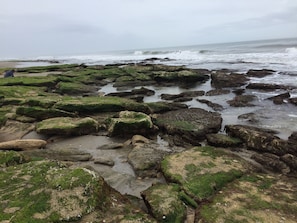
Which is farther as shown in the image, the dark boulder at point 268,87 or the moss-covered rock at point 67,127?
the dark boulder at point 268,87

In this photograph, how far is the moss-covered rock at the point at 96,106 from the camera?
1086 cm

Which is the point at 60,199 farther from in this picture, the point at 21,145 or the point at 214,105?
the point at 214,105

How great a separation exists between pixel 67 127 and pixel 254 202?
6085mm

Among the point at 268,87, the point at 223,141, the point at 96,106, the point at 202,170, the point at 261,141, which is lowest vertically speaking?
the point at 268,87

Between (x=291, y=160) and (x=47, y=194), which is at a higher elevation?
(x=47, y=194)

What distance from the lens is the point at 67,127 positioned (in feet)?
28.4

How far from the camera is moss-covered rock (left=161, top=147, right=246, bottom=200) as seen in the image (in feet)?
17.0

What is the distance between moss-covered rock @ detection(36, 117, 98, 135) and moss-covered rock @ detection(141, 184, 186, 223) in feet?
14.9

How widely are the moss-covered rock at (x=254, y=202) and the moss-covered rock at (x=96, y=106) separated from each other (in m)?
6.53

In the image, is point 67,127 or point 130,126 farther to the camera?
point 130,126

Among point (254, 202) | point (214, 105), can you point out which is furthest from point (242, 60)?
point (254, 202)

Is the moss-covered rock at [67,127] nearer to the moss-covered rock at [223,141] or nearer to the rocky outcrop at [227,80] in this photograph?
the moss-covered rock at [223,141]

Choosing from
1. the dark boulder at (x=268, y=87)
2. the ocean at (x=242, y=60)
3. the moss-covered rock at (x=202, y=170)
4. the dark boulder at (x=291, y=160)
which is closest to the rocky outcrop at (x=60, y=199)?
the moss-covered rock at (x=202, y=170)

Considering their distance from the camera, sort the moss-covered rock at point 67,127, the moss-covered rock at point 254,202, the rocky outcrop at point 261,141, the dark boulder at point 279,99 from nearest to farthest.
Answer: the moss-covered rock at point 254,202 < the rocky outcrop at point 261,141 < the moss-covered rock at point 67,127 < the dark boulder at point 279,99
